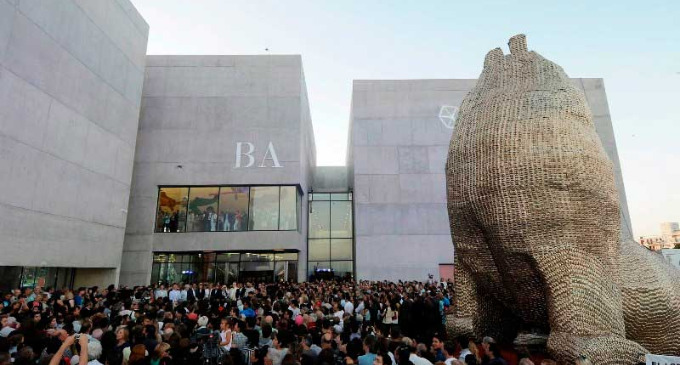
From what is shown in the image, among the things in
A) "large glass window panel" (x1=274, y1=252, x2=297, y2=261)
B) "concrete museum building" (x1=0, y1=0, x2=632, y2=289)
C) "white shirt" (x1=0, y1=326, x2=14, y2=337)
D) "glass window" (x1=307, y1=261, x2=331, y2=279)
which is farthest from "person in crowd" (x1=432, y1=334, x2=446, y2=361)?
"glass window" (x1=307, y1=261, x2=331, y2=279)

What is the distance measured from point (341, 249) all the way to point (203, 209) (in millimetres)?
11128

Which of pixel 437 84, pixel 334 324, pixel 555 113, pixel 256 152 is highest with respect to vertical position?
pixel 437 84

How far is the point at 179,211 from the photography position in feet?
87.9

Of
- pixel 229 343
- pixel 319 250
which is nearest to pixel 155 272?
pixel 319 250

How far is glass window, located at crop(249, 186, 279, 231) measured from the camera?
87.4 ft

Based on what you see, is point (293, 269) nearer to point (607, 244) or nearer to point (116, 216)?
point (116, 216)

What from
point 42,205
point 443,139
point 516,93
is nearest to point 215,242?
point 42,205

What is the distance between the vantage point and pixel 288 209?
26.8 metres

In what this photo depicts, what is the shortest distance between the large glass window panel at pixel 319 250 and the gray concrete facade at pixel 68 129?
1365 cm

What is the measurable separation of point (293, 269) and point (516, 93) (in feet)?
74.3

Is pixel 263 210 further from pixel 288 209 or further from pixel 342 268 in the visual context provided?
pixel 342 268

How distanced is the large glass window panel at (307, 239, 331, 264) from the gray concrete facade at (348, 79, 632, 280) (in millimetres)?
5598

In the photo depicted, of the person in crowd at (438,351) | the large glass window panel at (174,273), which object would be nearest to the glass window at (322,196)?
the large glass window panel at (174,273)

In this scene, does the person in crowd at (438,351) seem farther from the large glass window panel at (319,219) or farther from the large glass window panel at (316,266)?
the large glass window panel at (319,219)
